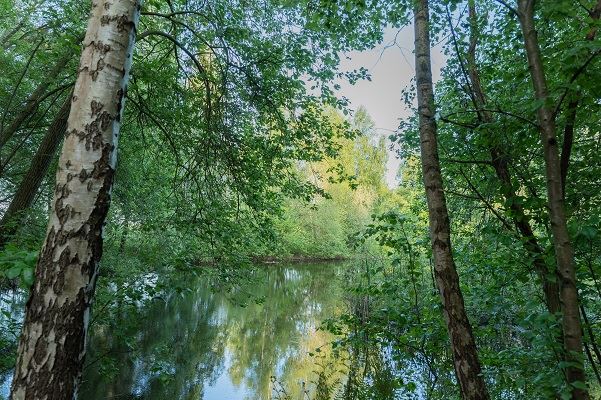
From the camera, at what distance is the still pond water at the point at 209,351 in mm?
6742

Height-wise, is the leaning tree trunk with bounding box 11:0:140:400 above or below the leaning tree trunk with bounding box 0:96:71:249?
below

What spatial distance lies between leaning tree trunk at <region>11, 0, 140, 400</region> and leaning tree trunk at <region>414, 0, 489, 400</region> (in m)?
2.04

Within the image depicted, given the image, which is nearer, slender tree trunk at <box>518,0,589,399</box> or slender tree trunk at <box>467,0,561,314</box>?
slender tree trunk at <box>518,0,589,399</box>

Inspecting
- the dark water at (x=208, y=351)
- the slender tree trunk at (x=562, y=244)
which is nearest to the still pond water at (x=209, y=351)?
the dark water at (x=208, y=351)

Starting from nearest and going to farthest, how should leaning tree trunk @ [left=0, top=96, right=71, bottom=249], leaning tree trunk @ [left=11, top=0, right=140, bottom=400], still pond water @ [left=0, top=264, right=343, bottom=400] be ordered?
1. leaning tree trunk @ [left=11, top=0, right=140, bottom=400]
2. leaning tree trunk @ [left=0, top=96, right=71, bottom=249]
3. still pond water @ [left=0, top=264, right=343, bottom=400]

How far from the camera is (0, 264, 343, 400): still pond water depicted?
22.1ft

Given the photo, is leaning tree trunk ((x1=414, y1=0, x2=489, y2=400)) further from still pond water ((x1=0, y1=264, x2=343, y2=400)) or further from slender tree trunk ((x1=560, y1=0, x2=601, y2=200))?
still pond water ((x1=0, y1=264, x2=343, y2=400))

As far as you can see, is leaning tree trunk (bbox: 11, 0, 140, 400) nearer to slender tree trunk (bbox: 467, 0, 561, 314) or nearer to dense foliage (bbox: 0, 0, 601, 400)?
dense foliage (bbox: 0, 0, 601, 400)

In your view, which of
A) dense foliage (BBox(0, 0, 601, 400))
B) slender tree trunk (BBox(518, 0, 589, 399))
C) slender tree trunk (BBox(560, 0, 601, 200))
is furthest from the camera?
dense foliage (BBox(0, 0, 601, 400))

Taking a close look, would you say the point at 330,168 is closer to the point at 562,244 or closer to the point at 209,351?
the point at 562,244

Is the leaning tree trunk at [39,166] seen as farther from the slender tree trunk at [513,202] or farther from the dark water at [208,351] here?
the slender tree trunk at [513,202]

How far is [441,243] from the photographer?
263 centimetres

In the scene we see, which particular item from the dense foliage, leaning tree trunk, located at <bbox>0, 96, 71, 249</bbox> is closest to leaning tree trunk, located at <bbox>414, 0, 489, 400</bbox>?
the dense foliage

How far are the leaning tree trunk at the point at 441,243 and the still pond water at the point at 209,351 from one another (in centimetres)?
238
